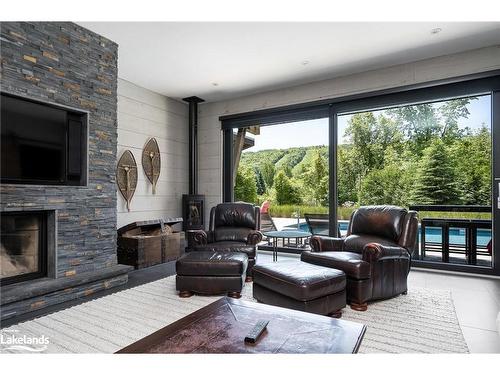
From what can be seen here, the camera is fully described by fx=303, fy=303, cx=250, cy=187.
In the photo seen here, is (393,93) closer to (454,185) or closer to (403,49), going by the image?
(403,49)

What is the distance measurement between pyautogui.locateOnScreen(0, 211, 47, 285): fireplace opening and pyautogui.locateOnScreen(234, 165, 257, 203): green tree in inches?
138

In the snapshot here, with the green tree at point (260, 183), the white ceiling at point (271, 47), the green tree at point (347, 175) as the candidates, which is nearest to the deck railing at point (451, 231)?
the green tree at point (347, 175)

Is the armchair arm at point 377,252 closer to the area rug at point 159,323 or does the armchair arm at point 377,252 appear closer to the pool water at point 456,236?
the area rug at point 159,323

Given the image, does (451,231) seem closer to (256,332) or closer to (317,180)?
(317,180)

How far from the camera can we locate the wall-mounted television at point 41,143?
2875mm

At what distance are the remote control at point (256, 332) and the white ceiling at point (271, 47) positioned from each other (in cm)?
310

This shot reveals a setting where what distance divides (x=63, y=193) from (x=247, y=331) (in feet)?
8.74

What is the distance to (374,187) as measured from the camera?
15.9ft

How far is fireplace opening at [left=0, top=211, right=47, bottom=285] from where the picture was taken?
2.91m
